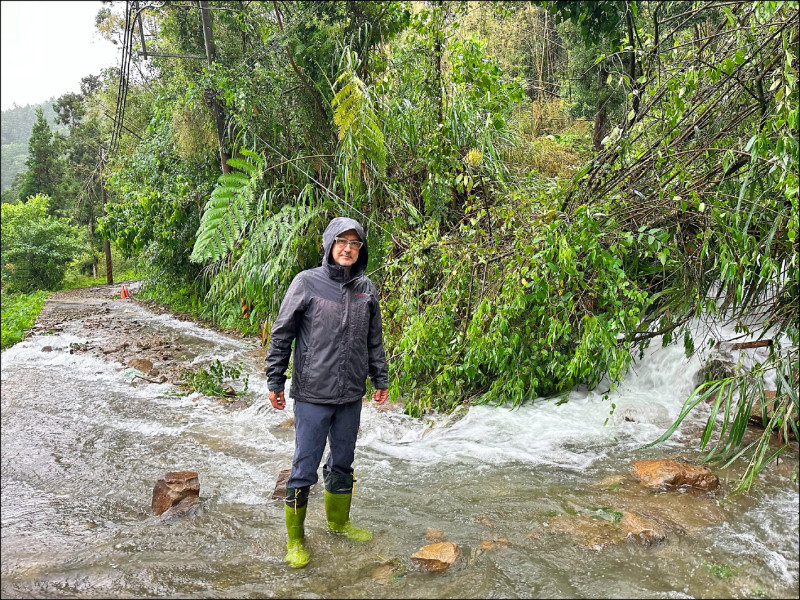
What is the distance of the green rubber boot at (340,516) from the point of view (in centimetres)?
351

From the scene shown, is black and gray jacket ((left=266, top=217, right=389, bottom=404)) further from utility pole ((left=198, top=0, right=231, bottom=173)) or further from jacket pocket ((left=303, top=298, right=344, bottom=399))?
utility pole ((left=198, top=0, right=231, bottom=173))

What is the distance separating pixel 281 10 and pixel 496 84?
13.9 feet

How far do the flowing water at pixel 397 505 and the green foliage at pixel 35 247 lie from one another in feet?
48.5

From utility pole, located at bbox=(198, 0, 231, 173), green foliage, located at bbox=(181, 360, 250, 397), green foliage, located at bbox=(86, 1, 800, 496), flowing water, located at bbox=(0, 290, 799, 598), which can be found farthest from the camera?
utility pole, located at bbox=(198, 0, 231, 173)

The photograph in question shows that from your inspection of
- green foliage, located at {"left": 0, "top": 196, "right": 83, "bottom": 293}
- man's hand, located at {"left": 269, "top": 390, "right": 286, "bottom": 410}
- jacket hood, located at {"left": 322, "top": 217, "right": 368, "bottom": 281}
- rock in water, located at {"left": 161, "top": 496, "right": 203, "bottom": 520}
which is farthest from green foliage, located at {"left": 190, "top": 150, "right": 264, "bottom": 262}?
green foliage, located at {"left": 0, "top": 196, "right": 83, "bottom": 293}

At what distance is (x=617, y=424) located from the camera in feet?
18.2

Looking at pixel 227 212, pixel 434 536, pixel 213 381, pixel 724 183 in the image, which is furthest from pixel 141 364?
pixel 724 183

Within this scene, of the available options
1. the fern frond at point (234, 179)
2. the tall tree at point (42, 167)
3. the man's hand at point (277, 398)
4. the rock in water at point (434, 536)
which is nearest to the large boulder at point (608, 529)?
the rock in water at point (434, 536)

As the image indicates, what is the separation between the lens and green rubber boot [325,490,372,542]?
11.5 feet

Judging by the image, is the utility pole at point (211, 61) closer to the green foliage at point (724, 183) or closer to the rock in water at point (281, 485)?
the rock in water at point (281, 485)

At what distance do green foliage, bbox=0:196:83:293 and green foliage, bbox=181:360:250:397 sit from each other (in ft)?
45.0

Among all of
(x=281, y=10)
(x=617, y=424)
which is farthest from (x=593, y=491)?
(x=281, y=10)

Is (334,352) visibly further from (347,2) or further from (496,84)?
(347,2)

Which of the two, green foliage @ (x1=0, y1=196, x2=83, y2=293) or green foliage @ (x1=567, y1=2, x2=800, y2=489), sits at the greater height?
green foliage @ (x1=567, y1=2, x2=800, y2=489)
